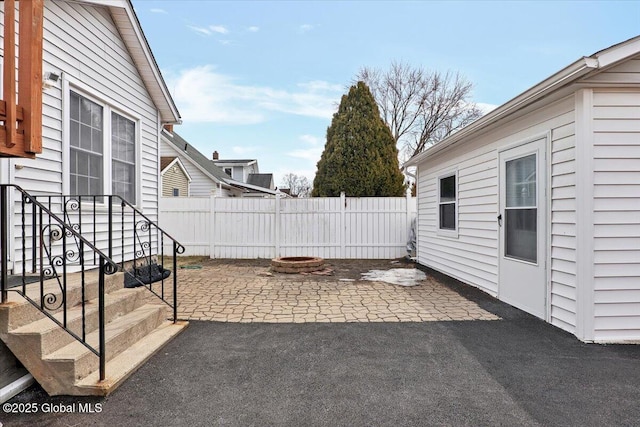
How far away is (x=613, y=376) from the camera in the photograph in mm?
2678

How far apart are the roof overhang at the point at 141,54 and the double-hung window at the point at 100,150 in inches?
31.8

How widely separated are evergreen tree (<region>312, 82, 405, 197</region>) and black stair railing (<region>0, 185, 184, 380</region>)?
5.71 m

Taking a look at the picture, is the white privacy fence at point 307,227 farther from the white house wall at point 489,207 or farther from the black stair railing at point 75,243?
the black stair railing at point 75,243

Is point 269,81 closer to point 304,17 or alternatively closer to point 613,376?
point 304,17

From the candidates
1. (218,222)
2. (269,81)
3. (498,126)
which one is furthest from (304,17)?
(498,126)

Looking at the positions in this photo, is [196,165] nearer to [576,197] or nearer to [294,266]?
[294,266]

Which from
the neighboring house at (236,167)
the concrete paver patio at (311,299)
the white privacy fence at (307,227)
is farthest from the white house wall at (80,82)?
the neighboring house at (236,167)

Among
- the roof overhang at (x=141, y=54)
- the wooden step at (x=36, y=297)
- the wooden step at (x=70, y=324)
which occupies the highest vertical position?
the roof overhang at (x=141, y=54)

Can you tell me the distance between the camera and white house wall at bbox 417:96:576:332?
3.67 meters

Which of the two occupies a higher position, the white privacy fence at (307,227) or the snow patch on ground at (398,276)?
the white privacy fence at (307,227)

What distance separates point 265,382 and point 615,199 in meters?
3.83

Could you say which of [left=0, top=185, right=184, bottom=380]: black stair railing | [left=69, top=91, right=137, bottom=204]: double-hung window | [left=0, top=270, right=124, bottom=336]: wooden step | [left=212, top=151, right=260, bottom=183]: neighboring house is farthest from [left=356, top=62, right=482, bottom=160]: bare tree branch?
[left=0, top=270, right=124, bottom=336]: wooden step

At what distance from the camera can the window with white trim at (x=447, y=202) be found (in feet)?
22.2

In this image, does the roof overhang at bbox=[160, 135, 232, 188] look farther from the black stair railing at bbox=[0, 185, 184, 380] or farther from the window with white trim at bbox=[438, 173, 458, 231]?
the window with white trim at bbox=[438, 173, 458, 231]
